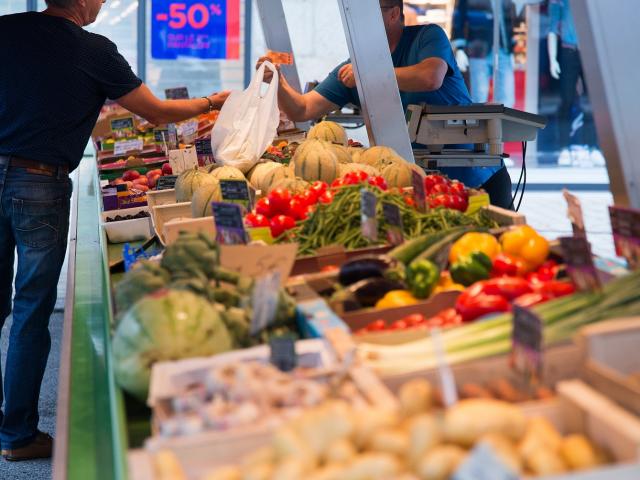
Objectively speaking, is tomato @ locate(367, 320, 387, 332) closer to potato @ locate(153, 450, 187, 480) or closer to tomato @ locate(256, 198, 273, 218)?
potato @ locate(153, 450, 187, 480)

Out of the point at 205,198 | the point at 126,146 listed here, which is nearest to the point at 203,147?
the point at 126,146

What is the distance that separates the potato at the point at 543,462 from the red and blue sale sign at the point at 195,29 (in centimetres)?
1134

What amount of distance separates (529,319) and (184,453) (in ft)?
1.97

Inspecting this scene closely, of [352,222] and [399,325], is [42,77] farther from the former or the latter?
[399,325]

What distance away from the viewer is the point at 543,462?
1.09m

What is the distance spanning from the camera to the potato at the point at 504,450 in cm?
100

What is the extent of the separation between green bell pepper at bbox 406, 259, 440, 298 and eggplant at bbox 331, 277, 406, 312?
1.7 inches

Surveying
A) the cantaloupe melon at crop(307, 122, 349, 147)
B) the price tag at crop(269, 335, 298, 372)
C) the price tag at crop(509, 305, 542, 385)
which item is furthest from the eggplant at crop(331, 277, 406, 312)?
the cantaloupe melon at crop(307, 122, 349, 147)

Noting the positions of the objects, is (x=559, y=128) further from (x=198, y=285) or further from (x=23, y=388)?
(x=198, y=285)

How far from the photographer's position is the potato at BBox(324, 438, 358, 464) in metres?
1.12

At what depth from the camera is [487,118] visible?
4.29 metres

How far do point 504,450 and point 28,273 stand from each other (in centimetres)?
298

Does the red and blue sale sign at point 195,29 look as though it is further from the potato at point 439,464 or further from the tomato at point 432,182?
the potato at point 439,464

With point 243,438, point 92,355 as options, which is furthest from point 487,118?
point 243,438
